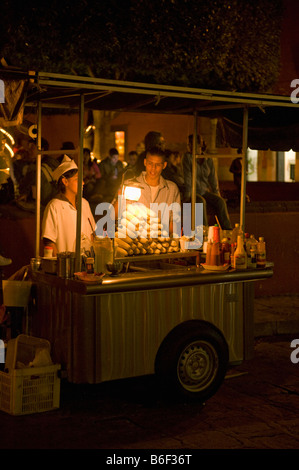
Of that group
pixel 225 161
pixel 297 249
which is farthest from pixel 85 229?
pixel 225 161

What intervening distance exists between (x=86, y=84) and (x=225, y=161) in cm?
1721

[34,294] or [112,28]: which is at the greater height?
[112,28]

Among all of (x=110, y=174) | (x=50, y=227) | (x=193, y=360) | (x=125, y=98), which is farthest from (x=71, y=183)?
(x=110, y=174)

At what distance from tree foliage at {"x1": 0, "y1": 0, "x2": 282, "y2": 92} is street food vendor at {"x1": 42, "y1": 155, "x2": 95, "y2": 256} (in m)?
7.48

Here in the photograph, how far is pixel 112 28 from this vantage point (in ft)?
45.2

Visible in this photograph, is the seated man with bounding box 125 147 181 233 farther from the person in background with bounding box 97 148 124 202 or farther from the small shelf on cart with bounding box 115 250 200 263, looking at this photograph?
the person in background with bounding box 97 148 124 202

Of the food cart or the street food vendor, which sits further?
the street food vendor

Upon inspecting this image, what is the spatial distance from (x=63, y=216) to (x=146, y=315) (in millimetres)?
1284

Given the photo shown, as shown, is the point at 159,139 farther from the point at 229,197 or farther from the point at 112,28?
the point at 112,28

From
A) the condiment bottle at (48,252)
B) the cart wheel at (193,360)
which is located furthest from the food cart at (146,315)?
the condiment bottle at (48,252)

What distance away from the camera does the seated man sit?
752 centimetres

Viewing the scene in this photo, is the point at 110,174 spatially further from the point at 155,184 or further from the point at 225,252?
the point at 225,252

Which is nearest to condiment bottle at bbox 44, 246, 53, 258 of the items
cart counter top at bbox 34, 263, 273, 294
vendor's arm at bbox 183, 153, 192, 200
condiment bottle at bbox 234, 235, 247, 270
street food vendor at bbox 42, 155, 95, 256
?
street food vendor at bbox 42, 155, 95, 256

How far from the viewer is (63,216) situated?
22.2 ft
